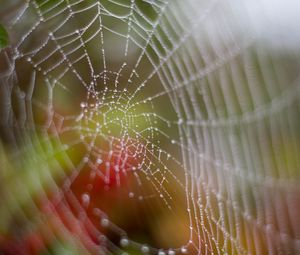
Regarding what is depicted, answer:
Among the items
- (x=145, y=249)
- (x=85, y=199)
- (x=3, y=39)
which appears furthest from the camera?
(x=85, y=199)

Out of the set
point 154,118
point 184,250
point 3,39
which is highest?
point 3,39

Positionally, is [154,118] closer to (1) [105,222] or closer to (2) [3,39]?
(1) [105,222]

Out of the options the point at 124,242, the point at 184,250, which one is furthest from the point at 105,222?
the point at 184,250

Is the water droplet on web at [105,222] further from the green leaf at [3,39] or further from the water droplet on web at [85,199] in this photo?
the green leaf at [3,39]

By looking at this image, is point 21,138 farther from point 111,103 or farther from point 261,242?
point 261,242

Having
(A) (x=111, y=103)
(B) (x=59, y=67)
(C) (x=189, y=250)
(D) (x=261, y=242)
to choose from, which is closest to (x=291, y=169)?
(D) (x=261, y=242)

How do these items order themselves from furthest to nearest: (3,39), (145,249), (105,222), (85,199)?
1. (85,199)
2. (105,222)
3. (145,249)
4. (3,39)

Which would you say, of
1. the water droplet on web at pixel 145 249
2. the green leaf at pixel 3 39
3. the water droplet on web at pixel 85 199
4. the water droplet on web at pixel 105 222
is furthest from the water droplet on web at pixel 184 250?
the green leaf at pixel 3 39

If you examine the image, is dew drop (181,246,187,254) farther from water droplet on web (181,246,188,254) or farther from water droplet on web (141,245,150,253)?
water droplet on web (141,245,150,253)

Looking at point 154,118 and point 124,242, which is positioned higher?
point 154,118
